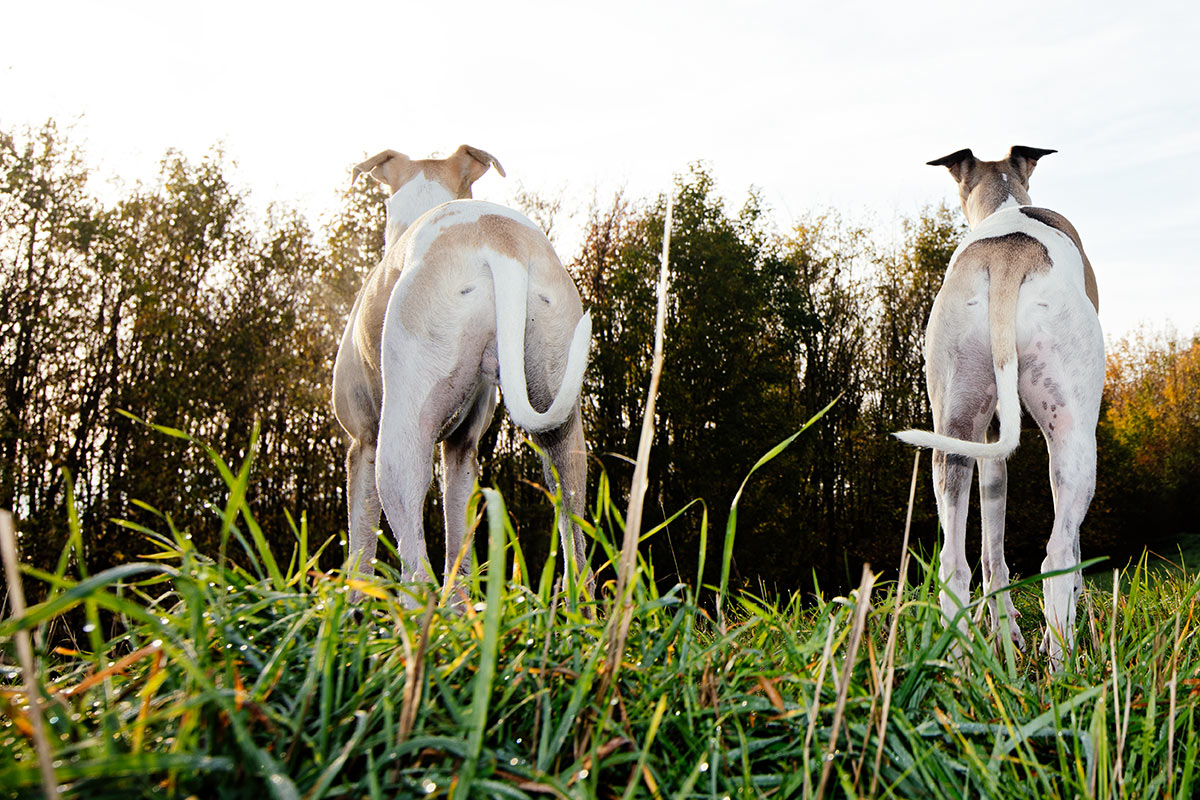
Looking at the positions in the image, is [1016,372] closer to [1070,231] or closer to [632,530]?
[1070,231]

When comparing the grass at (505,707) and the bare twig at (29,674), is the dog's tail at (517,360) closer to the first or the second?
the grass at (505,707)

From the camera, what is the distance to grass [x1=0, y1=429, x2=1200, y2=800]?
1101 millimetres

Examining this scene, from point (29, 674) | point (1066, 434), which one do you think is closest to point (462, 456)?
point (1066, 434)

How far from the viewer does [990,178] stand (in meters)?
5.25

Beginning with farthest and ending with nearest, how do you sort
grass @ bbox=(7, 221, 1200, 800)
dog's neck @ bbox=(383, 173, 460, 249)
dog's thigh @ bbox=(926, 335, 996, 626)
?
dog's neck @ bbox=(383, 173, 460, 249) → dog's thigh @ bbox=(926, 335, 996, 626) → grass @ bbox=(7, 221, 1200, 800)

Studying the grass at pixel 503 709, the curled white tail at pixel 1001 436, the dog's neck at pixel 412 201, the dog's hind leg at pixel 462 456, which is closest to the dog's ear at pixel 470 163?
the dog's neck at pixel 412 201

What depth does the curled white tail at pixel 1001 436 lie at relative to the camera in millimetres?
2341

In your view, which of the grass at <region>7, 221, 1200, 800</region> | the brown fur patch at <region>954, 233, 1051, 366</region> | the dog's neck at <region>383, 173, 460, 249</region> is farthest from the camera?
the dog's neck at <region>383, 173, 460, 249</region>

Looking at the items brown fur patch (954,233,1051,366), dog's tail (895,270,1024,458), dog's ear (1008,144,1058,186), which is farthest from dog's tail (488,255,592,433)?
dog's ear (1008,144,1058,186)

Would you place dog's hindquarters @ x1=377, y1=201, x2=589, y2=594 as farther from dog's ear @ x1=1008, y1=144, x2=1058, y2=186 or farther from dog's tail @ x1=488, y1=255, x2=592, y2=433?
dog's ear @ x1=1008, y1=144, x2=1058, y2=186

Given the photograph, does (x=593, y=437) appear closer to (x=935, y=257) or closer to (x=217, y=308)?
(x=217, y=308)

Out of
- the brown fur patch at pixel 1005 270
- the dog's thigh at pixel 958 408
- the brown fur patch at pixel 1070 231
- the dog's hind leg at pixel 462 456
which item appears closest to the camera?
the brown fur patch at pixel 1005 270

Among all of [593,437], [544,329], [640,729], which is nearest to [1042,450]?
[593,437]

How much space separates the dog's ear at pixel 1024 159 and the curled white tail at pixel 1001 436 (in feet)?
7.64
